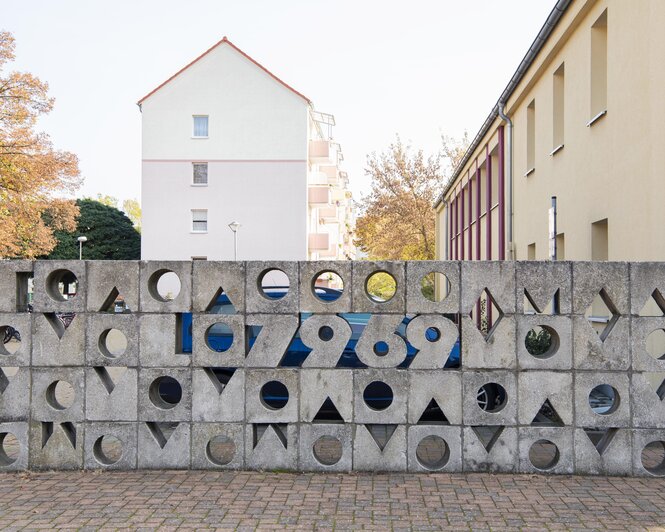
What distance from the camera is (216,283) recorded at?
Result: 7188 millimetres

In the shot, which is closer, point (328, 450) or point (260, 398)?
point (260, 398)

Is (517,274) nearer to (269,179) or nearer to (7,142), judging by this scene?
(7,142)

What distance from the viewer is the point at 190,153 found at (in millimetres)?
42156

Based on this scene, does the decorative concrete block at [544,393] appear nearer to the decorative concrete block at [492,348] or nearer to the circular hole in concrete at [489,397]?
the decorative concrete block at [492,348]

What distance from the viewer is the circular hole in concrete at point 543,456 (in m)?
6.95

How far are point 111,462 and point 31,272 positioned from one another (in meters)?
1.91

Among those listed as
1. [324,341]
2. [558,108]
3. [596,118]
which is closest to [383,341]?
[324,341]

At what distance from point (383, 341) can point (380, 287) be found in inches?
2259

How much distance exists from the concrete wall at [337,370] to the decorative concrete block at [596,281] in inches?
0.5

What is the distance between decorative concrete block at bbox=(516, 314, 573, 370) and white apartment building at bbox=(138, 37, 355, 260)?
3473cm

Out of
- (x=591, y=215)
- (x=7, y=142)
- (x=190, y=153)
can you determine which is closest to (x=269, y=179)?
(x=190, y=153)

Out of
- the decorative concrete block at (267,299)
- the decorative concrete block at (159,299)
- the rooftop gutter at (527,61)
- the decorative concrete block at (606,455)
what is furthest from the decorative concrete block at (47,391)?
the rooftop gutter at (527,61)

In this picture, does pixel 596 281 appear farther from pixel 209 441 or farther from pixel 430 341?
pixel 209 441

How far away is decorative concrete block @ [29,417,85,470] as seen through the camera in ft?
23.6
